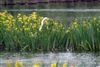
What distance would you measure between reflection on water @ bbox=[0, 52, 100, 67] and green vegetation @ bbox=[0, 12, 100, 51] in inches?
21.8

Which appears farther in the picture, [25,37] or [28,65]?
[25,37]

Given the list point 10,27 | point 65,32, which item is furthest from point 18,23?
point 65,32

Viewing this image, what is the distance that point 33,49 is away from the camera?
19.7m

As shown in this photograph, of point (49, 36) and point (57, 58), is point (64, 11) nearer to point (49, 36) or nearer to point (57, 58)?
point (49, 36)

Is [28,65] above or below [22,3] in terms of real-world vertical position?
above

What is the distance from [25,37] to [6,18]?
5.51ft

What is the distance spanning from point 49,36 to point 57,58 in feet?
5.66

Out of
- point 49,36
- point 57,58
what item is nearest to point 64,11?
point 49,36

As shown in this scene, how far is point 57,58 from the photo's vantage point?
17.8m

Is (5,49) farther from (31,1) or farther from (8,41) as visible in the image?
(31,1)

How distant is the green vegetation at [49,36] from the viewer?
62.6 feet

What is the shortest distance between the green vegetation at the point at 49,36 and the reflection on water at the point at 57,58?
553mm

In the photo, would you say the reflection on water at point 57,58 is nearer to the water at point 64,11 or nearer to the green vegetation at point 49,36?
the green vegetation at point 49,36

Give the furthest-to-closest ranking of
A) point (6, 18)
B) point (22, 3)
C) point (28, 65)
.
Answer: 1. point (22, 3)
2. point (6, 18)
3. point (28, 65)
